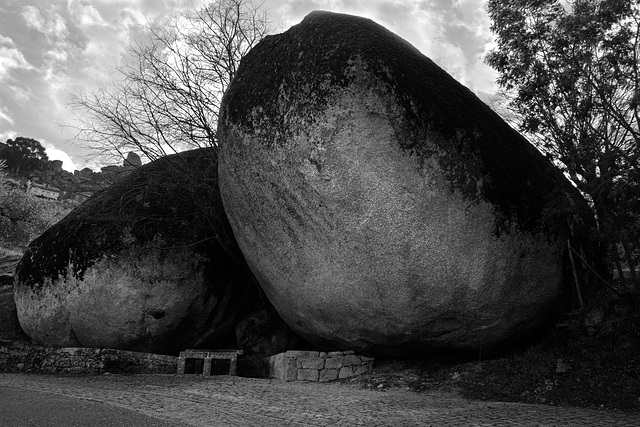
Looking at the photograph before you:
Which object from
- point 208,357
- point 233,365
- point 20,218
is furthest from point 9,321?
point 20,218

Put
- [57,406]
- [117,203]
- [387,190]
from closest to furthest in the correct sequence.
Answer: [57,406] < [387,190] < [117,203]

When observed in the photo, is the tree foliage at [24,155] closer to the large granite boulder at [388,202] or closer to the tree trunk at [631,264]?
the large granite boulder at [388,202]

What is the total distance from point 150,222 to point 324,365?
241 inches

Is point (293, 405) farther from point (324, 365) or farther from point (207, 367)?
point (207, 367)

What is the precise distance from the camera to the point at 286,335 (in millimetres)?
13867

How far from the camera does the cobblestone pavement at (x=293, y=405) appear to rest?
7.49 metres

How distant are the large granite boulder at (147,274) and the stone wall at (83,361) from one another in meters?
1.12

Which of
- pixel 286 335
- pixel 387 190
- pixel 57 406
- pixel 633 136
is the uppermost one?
pixel 633 136

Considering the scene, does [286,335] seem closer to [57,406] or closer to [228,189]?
[228,189]

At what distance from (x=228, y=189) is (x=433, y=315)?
5.06 m

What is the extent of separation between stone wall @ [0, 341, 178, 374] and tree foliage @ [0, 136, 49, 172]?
7893 centimetres

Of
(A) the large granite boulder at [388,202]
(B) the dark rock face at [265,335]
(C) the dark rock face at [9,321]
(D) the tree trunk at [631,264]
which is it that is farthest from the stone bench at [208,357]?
(D) the tree trunk at [631,264]

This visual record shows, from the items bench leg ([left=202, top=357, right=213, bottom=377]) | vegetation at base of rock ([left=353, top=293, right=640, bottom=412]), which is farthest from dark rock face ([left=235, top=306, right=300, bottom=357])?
vegetation at base of rock ([left=353, top=293, right=640, bottom=412])

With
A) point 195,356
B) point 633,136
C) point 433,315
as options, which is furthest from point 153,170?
point 633,136
